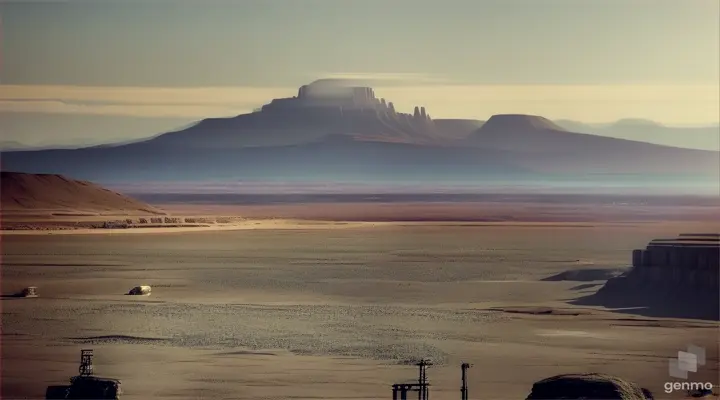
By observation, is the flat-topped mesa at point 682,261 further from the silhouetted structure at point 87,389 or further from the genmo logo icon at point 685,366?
the silhouetted structure at point 87,389

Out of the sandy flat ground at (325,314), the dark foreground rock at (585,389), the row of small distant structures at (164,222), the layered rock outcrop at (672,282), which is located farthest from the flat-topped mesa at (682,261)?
the row of small distant structures at (164,222)

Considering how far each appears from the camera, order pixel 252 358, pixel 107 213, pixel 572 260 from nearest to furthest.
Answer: pixel 252 358 < pixel 572 260 < pixel 107 213

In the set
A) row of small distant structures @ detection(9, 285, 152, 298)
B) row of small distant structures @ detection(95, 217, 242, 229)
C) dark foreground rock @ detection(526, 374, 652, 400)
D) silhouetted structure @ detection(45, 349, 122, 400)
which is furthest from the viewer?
row of small distant structures @ detection(95, 217, 242, 229)

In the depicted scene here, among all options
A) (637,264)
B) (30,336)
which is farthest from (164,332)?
(637,264)

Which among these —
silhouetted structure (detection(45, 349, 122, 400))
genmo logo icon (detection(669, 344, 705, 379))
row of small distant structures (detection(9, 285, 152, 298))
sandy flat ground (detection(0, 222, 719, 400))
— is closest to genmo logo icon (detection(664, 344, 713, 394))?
genmo logo icon (detection(669, 344, 705, 379))

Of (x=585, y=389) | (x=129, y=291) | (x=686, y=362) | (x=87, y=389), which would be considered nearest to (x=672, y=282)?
(x=686, y=362)

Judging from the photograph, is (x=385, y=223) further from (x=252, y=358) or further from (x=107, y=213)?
(x=252, y=358)

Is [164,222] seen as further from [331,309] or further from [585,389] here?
[585,389]

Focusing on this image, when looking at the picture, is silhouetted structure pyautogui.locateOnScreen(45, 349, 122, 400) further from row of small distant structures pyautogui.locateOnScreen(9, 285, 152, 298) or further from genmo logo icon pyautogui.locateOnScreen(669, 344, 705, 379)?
row of small distant structures pyautogui.locateOnScreen(9, 285, 152, 298)
